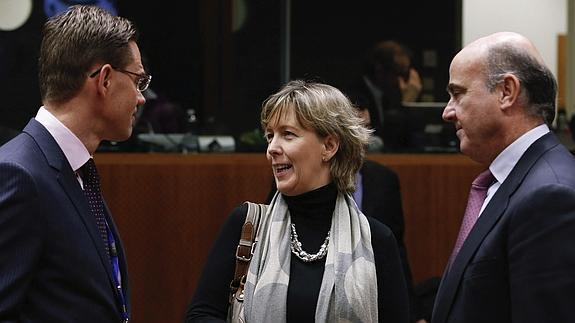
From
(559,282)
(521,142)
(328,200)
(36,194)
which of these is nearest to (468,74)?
(521,142)

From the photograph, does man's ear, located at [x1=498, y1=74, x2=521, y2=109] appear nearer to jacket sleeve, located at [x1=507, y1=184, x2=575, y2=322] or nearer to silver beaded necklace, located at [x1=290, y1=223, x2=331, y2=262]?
jacket sleeve, located at [x1=507, y1=184, x2=575, y2=322]

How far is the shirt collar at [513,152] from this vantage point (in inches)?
122

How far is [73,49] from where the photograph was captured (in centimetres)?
309

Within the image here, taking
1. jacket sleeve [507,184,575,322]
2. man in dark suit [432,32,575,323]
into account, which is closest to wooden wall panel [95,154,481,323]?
man in dark suit [432,32,575,323]

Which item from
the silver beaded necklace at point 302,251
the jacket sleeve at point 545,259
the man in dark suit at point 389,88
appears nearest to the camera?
the jacket sleeve at point 545,259

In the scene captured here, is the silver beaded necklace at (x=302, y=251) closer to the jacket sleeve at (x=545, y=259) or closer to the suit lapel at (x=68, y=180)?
the suit lapel at (x=68, y=180)

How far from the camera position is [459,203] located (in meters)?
7.39

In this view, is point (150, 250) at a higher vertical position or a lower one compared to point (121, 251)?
lower

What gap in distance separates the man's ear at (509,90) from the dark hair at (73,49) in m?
1.13

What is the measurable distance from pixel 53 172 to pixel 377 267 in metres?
1.46

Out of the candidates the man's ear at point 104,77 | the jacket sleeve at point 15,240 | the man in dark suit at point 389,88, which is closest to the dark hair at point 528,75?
the man's ear at point 104,77

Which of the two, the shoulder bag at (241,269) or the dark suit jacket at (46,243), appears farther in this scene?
the shoulder bag at (241,269)

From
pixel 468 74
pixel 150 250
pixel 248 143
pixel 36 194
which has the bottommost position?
pixel 150 250

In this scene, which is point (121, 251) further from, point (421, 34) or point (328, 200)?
point (421, 34)
